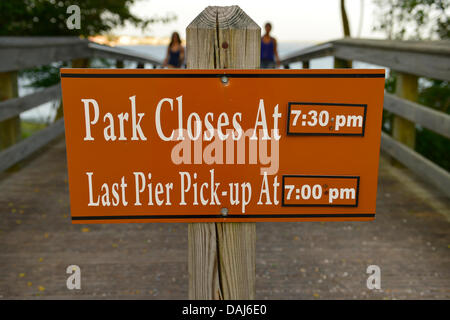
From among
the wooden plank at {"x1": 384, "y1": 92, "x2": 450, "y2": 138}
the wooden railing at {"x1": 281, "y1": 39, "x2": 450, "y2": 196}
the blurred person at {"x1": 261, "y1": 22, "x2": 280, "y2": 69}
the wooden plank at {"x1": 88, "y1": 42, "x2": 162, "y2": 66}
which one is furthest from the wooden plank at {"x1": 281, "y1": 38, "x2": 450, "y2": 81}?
the wooden plank at {"x1": 88, "y1": 42, "x2": 162, "y2": 66}

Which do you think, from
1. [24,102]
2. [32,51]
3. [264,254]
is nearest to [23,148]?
[24,102]

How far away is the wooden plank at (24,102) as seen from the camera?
16.6 feet

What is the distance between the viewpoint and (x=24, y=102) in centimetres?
552

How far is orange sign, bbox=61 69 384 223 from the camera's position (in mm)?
1558

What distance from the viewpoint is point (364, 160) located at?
162cm

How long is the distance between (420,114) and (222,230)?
356 cm

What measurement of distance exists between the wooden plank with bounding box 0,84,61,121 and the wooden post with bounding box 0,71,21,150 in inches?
4.6

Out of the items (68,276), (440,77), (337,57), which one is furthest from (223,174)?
(337,57)

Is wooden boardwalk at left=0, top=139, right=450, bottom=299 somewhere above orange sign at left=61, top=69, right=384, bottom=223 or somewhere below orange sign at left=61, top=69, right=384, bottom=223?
below

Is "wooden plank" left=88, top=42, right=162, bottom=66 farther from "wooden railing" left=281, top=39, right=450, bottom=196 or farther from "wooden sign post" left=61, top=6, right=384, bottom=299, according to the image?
"wooden sign post" left=61, top=6, right=384, bottom=299

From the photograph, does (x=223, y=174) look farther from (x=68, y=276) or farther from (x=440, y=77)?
(x=440, y=77)

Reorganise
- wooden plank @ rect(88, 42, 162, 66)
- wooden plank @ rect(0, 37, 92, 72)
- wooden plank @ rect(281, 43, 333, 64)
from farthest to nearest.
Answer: wooden plank @ rect(88, 42, 162, 66) → wooden plank @ rect(281, 43, 333, 64) → wooden plank @ rect(0, 37, 92, 72)
